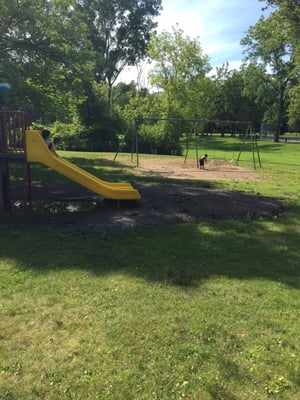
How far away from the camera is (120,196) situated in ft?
27.5

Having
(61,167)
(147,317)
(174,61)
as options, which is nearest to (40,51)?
(61,167)

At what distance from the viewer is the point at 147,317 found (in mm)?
3508

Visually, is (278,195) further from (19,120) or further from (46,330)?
(46,330)

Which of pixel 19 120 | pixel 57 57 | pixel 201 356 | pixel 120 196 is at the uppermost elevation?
pixel 57 57

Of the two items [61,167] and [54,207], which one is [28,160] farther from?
[54,207]

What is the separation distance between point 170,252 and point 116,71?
47.0 m

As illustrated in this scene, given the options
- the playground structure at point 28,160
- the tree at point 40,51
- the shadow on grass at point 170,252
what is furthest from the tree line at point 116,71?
the shadow on grass at point 170,252

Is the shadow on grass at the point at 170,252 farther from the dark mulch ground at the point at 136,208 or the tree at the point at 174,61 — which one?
the tree at the point at 174,61

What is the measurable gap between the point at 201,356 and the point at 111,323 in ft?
3.11

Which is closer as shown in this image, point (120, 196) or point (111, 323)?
point (111, 323)

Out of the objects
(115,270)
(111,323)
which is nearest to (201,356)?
(111,323)

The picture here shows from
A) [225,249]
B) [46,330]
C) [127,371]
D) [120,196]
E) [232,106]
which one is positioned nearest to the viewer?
[127,371]

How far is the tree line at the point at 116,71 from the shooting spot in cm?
1365

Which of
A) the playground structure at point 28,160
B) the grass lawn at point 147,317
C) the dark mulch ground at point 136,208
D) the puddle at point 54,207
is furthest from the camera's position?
the playground structure at point 28,160
